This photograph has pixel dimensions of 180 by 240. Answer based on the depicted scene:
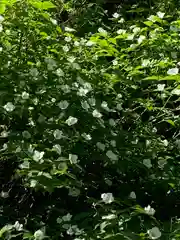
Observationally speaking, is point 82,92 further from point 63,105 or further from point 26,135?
point 26,135

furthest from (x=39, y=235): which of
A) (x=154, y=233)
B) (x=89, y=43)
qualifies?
(x=89, y=43)

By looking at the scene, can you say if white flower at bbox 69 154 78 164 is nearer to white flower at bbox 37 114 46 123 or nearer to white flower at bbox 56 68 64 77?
white flower at bbox 37 114 46 123

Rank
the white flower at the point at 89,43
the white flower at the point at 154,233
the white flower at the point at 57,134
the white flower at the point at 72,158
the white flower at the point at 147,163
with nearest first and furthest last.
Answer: the white flower at the point at 154,233, the white flower at the point at 72,158, the white flower at the point at 57,134, the white flower at the point at 147,163, the white flower at the point at 89,43

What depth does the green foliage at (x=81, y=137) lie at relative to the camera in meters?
1.93

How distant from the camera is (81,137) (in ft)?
6.93

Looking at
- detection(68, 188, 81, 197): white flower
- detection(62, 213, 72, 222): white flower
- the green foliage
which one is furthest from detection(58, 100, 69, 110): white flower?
detection(62, 213, 72, 222): white flower

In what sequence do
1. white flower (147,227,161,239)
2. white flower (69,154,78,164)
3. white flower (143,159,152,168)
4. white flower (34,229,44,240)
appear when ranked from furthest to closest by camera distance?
white flower (143,159,152,168), white flower (69,154,78,164), white flower (34,229,44,240), white flower (147,227,161,239)

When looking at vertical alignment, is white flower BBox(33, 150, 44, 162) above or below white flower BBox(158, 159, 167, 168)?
above

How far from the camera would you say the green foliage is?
193 centimetres

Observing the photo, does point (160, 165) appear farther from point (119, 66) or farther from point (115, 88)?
point (119, 66)

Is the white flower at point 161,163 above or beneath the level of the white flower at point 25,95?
beneath

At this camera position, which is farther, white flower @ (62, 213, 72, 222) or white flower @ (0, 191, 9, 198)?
white flower @ (0, 191, 9, 198)

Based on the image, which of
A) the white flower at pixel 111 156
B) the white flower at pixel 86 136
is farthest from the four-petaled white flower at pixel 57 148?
the white flower at pixel 111 156

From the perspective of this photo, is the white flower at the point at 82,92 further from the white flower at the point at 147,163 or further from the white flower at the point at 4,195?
the white flower at the point at 4,195
